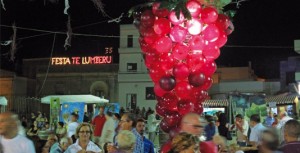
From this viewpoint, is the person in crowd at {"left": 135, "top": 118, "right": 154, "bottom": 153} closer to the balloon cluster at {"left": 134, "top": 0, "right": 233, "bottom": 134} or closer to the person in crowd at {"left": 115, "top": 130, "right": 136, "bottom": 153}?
the balloon cluster at {"left": 134, "top": 0, "right": 233, "bottom": 134}

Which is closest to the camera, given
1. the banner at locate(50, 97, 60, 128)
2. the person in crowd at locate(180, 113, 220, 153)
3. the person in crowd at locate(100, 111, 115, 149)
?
the person in crowd at locate(180, 113, 220, 153)

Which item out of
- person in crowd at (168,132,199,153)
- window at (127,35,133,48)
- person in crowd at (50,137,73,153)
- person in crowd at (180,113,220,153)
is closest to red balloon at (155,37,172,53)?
person in crowd at (50,137,73,153)

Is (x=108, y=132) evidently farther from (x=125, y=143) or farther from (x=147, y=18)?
(x=125, y=143)

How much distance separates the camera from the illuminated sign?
130 feet

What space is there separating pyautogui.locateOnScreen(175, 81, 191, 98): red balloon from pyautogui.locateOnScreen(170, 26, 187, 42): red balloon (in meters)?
0.76

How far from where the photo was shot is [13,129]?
4.83 metres

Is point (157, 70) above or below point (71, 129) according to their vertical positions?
above

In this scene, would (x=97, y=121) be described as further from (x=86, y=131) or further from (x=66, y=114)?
(x=86, y=131)

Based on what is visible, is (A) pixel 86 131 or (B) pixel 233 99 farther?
(B) pixel 233 99

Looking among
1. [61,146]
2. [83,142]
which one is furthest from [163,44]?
[83,142]

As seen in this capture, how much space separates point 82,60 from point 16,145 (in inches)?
1404

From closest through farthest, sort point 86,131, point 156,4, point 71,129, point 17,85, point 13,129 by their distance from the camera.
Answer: point 13,129 < point 86,131 < point 156,4 < point 71,129 < point 17,85

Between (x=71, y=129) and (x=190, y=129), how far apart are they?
687 centimetres

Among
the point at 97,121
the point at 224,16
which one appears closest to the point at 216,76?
the point at 97,121
